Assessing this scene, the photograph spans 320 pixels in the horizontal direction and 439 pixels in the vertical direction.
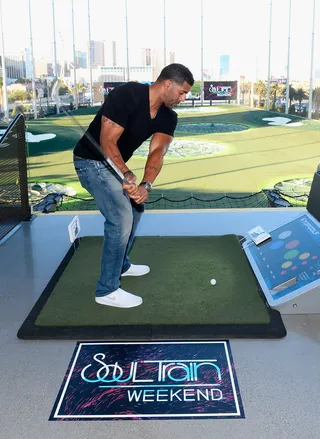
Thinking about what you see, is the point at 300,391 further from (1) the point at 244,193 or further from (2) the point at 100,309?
(1) the point at 244,193

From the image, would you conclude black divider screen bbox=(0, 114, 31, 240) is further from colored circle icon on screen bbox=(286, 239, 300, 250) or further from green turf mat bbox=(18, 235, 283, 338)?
colored circle icon on screen bbox=(286, 239, 300, 250)

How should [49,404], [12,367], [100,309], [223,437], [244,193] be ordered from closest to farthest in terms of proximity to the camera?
[223,437] → [49,404] → [12,367] → [100,309] → [244,193]

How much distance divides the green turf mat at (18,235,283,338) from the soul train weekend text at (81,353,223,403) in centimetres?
19

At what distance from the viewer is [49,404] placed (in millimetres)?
1494

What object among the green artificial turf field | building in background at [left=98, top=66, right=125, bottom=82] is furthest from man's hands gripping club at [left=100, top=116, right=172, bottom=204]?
building in background at [left=98, top=66, right=125, bottom=82]

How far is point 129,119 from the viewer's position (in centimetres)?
192

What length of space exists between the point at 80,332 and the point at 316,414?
934mm

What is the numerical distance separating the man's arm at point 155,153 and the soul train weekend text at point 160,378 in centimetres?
84

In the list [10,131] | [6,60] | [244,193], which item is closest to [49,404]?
[10,131]

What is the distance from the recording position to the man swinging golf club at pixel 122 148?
1859 mm

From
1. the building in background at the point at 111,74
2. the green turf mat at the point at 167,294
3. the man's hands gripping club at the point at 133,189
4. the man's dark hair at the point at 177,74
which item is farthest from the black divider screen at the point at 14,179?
the building in background at the point at 111,74

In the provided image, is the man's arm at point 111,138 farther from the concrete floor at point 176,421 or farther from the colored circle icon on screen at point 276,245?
the colored circle icon on screen at point 276,245

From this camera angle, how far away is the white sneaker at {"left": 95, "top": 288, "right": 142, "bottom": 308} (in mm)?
2078

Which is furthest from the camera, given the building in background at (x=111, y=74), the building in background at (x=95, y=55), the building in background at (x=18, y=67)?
the building in background at (x=111, y=74)
